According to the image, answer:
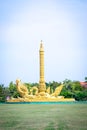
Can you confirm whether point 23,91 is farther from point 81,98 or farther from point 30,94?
point 81,98

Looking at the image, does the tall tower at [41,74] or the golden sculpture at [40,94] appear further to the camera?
the tall tower at [41,74]

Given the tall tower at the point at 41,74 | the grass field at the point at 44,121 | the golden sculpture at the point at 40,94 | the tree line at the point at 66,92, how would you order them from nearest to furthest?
the grass field at the point at 44,121, the golden sculpture at the point at 40,94, the tall tower at the point at 41,74, the tree line at the point at 66,92

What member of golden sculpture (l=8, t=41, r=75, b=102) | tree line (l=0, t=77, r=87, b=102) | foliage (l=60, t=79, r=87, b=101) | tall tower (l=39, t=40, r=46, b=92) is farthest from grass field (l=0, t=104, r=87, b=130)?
foliage (l=60, t=79, r=87, b=101)

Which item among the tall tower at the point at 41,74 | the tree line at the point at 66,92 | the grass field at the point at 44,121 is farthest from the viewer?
the tree line at the point at 66,92

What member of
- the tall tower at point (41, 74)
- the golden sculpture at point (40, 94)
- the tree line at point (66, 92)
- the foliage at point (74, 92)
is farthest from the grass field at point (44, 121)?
the foliage at point (74, 92)

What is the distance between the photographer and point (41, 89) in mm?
48844

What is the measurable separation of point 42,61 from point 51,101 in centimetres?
574

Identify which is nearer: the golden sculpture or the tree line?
the golden sculpture

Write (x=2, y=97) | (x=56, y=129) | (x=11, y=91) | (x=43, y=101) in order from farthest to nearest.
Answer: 1. (x=11, y=91)
2. (x=2, y=97)
3. (x=43, y=101)
4. (x=56, y=129)

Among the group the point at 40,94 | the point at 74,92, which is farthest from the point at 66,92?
the point at 40,94

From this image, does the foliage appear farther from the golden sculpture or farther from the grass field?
the grass field

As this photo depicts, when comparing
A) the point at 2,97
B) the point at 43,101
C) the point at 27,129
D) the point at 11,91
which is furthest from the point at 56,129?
the point at 11,91

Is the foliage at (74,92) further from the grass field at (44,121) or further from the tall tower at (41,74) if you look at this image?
the grass field at (44,121)

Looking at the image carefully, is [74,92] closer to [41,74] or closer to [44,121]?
[41,74]
